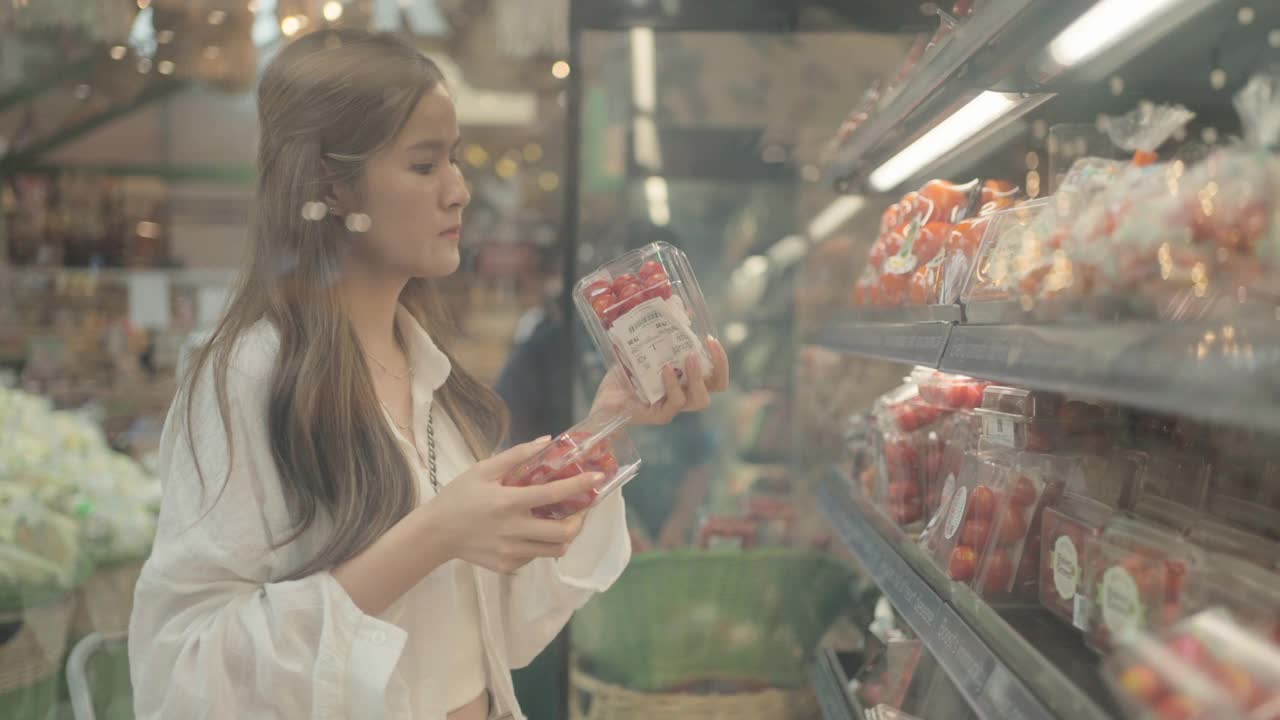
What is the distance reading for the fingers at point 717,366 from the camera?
1.49m

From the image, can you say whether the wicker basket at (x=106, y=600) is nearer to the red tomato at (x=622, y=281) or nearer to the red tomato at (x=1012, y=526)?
the red tomato at (x=622, y=281)

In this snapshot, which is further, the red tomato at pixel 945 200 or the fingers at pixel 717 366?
the red tomato at pixel 945 200

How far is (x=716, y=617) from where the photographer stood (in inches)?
104

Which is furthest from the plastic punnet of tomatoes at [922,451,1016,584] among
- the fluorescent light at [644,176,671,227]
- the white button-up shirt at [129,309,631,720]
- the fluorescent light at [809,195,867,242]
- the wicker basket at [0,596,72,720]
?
the wicker basket at [0,596,72,720]

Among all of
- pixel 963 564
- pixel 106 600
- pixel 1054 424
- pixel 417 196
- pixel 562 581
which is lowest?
pixel 106 600

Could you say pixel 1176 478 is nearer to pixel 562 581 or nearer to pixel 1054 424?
pixel 1054 424

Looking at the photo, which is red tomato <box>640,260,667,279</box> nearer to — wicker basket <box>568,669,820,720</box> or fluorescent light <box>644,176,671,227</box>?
wicker basket <box>568,669,820,720</box>

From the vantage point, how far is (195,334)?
4.46m

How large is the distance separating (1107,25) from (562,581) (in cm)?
117

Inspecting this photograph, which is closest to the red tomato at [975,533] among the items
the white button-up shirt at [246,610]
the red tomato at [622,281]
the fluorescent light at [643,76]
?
the red tomato at [622,281]

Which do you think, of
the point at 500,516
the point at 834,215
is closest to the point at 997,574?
the point at 500,516

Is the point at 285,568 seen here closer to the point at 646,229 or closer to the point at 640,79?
the point at 646,229

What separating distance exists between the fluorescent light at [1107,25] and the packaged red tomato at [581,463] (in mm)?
776

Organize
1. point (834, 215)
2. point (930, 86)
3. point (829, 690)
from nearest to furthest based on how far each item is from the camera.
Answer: point (930, 86) < point (829, 690) < point (834, 215)
